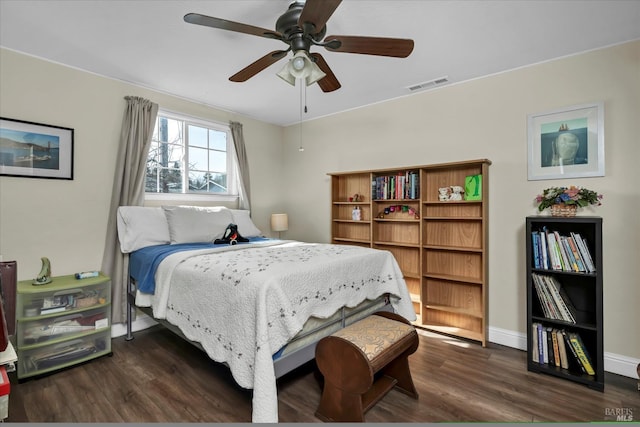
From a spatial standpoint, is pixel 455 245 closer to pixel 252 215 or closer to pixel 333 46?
pixel 333 46

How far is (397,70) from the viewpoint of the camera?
287 centimetres

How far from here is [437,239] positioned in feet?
10.7

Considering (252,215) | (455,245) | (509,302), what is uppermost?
(252,215)

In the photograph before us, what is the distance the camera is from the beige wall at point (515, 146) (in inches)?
91.6

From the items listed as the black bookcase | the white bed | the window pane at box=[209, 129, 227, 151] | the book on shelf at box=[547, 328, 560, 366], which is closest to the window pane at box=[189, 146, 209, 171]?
the window pane at box=[209, 129, 227, 151]

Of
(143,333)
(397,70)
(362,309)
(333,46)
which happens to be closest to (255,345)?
(362,309)

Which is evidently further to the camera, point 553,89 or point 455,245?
point 455,245

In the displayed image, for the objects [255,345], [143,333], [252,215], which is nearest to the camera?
[255,345]

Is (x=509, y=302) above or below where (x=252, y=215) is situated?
below

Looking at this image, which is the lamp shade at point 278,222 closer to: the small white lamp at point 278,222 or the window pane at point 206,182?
the small white lamp at point 278,222

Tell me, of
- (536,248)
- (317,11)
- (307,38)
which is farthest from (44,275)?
(536,248)

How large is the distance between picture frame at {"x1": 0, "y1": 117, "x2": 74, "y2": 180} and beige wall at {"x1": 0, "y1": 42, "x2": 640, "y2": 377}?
0.07 meters

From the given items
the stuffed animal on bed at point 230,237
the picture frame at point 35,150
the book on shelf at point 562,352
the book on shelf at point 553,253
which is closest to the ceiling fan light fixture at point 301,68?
the stuffed animal on bed at point 230,237

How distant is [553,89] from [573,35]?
0.46 m
